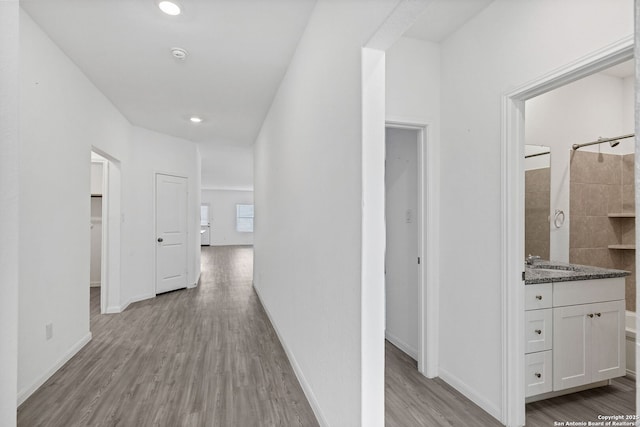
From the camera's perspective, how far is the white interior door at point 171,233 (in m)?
5.31

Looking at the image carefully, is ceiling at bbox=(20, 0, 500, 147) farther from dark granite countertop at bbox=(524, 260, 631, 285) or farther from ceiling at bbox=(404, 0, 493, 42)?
dark granite countertop at bbox=(524, 260, 631, 285)

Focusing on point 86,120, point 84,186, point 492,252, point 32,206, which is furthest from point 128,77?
point 492,252

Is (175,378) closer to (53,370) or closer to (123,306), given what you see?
(53,370)

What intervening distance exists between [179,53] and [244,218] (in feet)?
42.7

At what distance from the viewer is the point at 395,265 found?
3307 mm

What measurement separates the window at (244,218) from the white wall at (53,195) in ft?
36.8

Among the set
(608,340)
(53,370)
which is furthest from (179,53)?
(608,340)

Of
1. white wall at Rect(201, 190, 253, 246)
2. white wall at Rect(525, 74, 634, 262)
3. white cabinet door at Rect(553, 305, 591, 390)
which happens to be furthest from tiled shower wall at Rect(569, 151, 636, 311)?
white wall at Rect(201, 190, 253, 246)

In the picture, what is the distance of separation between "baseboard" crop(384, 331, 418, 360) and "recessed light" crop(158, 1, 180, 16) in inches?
126

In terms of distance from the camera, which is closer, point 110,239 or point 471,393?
point 471,393

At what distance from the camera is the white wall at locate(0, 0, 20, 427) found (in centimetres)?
105

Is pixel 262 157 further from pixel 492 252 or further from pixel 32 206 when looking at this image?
pixel 492 252

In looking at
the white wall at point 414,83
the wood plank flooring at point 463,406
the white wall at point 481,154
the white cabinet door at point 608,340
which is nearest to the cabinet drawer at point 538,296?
the white wall at point 481,154

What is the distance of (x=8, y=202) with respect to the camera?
110cm
